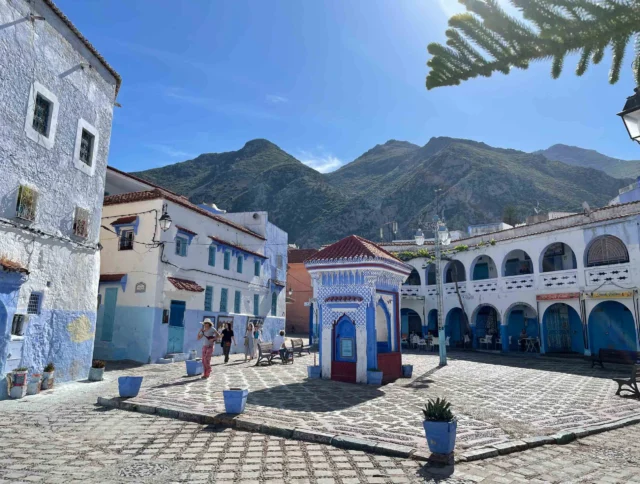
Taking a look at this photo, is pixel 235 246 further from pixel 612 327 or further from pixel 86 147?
pixel 612 327

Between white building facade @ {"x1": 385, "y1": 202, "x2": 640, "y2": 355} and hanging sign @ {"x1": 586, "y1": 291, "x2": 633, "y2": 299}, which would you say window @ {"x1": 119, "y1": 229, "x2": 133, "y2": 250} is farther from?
hanging sign @ {"x1": 586, "y1": 291, "x2": 633, "y2": 299}

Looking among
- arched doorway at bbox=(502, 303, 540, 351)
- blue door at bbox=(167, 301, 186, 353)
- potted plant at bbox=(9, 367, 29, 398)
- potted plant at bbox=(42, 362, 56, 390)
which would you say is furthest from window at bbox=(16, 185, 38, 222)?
arched doorway at bbox=(502, 303, 540, 351)

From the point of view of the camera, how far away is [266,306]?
26.0 meters

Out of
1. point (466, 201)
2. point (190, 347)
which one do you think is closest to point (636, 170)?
point (466, 201)

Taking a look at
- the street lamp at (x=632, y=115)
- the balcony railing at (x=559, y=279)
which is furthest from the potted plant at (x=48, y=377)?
Result: the balcony railing at (x=559, y=279)

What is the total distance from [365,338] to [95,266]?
8608mm

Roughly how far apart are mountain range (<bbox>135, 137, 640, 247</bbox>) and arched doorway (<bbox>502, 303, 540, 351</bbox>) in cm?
3707

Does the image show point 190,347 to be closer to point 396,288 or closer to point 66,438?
point 396,288

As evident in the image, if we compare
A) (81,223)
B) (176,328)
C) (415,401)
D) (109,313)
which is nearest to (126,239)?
(109,313)

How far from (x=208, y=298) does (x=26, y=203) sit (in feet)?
35.7

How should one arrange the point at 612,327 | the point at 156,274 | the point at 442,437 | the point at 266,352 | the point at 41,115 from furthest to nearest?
the point at 612,327 < the point at 266,352 < the point at 156,274 < the point at 41,115 < the point at 442,437

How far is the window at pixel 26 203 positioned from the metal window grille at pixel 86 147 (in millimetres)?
2380

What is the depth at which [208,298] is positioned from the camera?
20.4 meters

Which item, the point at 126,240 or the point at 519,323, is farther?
the point at 519,323
